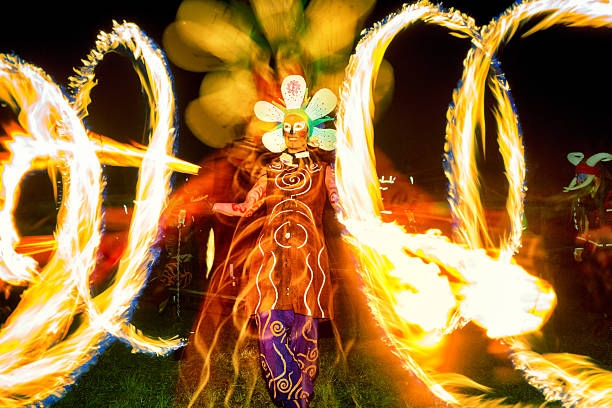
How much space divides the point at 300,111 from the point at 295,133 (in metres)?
0.26

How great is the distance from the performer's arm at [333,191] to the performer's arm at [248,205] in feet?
1.95

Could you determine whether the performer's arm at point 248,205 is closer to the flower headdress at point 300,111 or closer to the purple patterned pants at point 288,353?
the flower headdress at point 300,111

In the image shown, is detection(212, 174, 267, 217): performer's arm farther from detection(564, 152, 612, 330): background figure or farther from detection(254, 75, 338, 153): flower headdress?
detection(564, 152, 612, 330): background figure

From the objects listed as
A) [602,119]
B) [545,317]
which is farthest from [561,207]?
[545,317]

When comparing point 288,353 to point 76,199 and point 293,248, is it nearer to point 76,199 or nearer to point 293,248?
point 293,248

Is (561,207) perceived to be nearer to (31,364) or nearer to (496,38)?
(496,38)

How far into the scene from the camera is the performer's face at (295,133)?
13.0ft

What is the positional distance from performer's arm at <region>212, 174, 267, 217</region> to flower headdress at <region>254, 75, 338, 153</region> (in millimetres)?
474

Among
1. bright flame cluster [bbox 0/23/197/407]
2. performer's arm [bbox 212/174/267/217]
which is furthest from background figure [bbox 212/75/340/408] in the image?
bright flame cluster [bbox 0/23/197/407]

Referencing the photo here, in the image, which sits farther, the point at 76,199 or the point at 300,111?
the point at 76,199

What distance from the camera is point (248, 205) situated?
12.6 feet

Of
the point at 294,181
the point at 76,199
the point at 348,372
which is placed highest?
the point at 76,199

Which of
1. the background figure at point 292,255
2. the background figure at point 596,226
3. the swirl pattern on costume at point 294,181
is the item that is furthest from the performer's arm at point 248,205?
the background figure at point 596,226

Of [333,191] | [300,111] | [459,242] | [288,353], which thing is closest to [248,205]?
[333,191]
